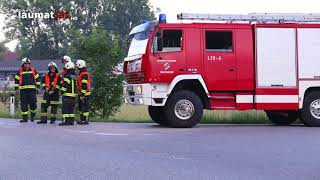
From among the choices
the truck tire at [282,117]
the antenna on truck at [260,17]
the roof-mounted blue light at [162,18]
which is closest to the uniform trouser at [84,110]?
the roof-mounted blue light at [162,18]

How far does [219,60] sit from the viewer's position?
46.2 ft

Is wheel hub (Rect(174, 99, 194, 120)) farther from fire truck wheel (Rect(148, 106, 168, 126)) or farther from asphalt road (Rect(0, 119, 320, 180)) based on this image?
asphalt road (Rect(0, 119, 320, 180))

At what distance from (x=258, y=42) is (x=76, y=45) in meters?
6.60

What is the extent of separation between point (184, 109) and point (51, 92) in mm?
4075

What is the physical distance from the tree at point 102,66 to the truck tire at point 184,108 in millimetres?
4598

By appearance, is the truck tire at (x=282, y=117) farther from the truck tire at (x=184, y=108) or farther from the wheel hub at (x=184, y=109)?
the wheel hub at (x=184, y=109)

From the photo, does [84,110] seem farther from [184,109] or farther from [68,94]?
[184,109]

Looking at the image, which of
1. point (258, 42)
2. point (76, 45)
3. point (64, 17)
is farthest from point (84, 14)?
point (258, 42)

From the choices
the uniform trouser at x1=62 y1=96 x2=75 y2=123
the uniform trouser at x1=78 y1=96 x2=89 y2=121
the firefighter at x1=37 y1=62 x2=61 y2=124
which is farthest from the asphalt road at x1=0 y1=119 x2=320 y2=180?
the firefighter at x1=37 y1=62 x2=61 y2=124

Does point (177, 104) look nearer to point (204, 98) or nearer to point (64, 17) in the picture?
point (204, 98)

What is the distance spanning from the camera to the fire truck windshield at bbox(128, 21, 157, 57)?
14.0m

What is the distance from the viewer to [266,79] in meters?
14.5

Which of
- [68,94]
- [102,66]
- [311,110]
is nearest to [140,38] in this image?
[68,94]

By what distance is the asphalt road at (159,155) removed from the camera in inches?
279
